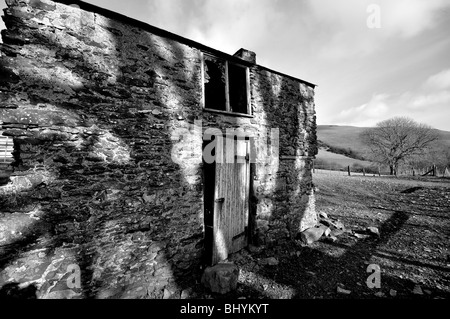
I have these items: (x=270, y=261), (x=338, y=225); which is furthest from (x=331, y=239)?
(x=270, y=261)

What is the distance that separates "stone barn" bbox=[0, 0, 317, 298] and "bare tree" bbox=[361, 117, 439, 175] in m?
32.4

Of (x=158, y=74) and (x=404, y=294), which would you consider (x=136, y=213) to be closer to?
(x=158, y=74)

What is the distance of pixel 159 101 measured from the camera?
12.4 ft

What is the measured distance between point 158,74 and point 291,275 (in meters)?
5.03

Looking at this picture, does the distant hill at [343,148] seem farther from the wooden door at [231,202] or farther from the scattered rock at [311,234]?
the wooden door at [231,202]

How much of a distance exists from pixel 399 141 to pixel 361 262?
33641 mm

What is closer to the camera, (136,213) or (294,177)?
(136,213)

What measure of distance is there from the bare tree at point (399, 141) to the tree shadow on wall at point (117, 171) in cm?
3334

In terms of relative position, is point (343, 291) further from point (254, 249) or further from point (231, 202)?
point (231, 202)

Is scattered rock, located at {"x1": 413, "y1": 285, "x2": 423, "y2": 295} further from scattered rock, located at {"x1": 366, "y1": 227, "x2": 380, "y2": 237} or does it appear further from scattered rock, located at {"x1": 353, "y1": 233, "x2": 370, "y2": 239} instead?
scattered rock, located at {"x1": 366, "y1": 227, "x2": 380, "y2": 237}

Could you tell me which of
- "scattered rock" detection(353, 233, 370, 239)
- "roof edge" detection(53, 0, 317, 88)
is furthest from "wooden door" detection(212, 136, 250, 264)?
"scattered rock" detection(353, 233, 370, 239)

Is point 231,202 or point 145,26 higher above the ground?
point 145,26

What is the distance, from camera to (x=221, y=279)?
12.2 feet
